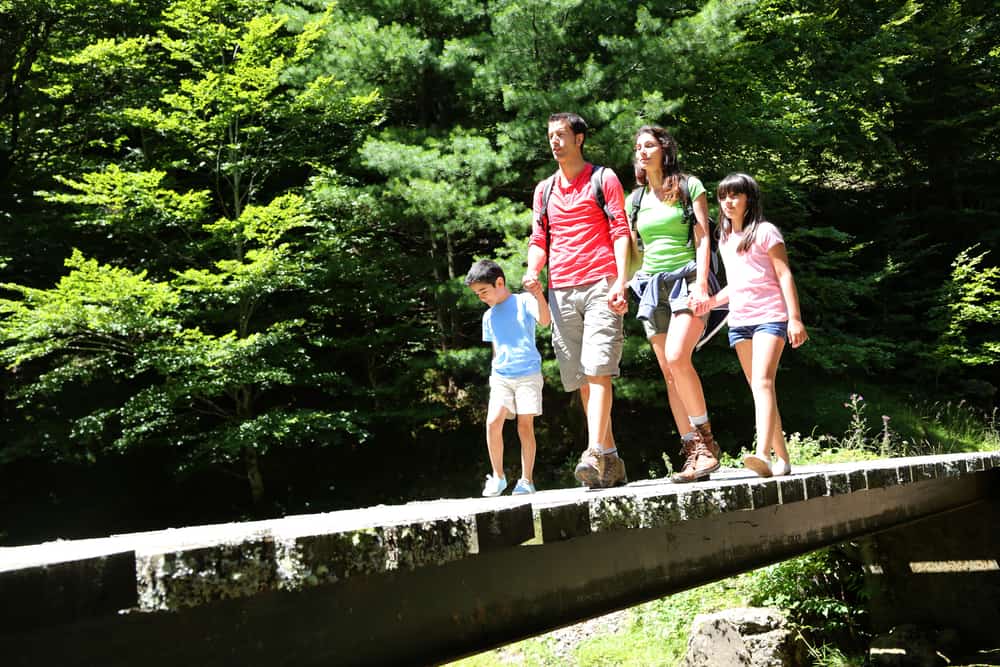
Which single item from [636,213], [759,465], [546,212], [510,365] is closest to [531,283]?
[546,212]

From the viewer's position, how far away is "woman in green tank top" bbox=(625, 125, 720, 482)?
4203 mm

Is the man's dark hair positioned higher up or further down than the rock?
higher up

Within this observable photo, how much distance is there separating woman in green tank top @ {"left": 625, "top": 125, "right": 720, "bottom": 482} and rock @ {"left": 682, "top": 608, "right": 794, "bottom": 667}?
3484mm

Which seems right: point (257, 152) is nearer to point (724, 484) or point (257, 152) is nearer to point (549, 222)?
point (549, 222)

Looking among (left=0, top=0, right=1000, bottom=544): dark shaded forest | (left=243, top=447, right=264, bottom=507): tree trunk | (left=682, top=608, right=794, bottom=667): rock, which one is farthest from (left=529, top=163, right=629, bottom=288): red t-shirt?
(left=243, top=447, right=264, bottom=507): tree trunk

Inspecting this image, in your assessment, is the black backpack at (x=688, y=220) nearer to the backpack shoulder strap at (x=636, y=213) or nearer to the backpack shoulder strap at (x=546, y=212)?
the backpack shoulder strap at (x=636, y=213)

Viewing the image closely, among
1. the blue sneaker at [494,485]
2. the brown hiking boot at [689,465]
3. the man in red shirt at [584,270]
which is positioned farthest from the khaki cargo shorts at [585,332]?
the blue sneaker at [494,485]

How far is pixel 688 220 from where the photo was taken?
4312mm

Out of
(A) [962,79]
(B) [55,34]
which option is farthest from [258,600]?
(A) [962,79]

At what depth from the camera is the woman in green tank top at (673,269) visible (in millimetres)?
4203

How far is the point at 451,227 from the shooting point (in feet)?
43.0

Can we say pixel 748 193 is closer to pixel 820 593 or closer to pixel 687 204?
pixel 687 204

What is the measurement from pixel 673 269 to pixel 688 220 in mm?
244

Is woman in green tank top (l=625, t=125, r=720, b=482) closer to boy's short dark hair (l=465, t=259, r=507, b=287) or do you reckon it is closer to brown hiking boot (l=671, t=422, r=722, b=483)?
brown hiking boot (l=671, t=422, r=722, b=483)
